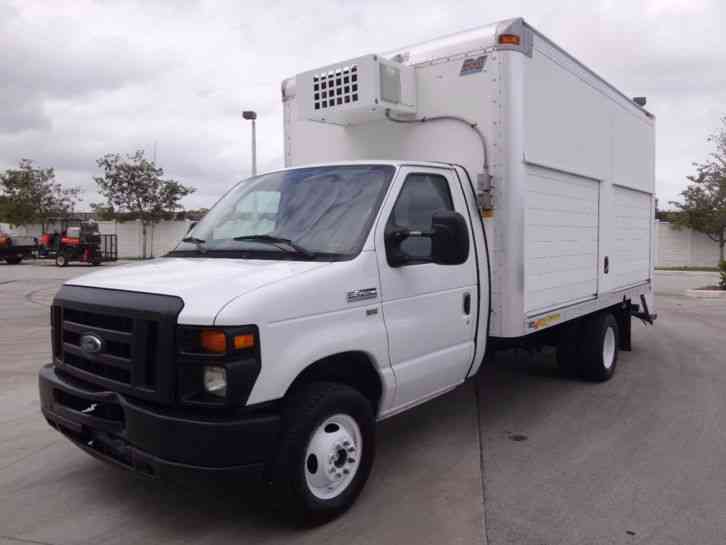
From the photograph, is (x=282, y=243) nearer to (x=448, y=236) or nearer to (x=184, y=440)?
(x=448, y=236)

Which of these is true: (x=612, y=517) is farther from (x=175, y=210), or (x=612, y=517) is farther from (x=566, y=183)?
(x=175, y=210)

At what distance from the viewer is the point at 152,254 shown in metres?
34.9

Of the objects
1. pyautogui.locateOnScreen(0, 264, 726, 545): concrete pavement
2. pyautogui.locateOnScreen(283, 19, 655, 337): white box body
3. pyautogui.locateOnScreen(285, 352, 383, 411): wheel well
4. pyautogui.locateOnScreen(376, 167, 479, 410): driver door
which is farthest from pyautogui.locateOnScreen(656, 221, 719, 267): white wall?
pyautogui.locateOnScreen(285, 352, 383, 411): wheel well

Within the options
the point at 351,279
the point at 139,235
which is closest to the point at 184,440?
the point at 351,279

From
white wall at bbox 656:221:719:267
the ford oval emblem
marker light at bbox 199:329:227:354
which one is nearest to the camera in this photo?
marker light at bbox 199:329:227:354

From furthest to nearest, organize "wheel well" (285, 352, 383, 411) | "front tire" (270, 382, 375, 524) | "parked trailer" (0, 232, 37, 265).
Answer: "parked trailer" (0, 232, 37, 265)
"wheel well" (285, 352, 383, 411)
"front tire" (270, 382, 375, 524)

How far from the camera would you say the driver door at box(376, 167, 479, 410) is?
3984mm

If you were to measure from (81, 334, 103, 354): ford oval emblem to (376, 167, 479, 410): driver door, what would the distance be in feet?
5.63

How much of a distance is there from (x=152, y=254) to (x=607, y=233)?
105 ft

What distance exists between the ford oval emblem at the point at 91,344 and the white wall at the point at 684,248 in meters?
31.3

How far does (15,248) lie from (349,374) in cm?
3222

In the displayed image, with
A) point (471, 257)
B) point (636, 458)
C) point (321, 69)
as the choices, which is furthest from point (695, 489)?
point (321, 69)

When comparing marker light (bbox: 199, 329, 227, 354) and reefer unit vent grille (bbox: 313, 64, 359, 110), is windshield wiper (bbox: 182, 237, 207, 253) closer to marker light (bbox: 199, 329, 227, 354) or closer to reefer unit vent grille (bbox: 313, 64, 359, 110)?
marker light (bbox: 199, 329, 227, 354)

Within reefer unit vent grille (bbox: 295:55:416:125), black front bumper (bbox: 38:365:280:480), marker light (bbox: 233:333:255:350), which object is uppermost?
reefer unit vent grille (bbox: 295:55:416:125)
